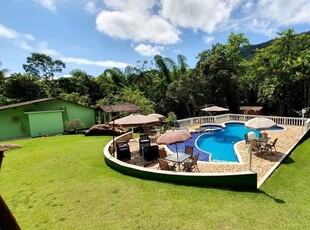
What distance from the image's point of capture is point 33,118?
72.4ft

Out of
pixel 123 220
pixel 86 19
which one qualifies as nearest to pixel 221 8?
pixel 86 19

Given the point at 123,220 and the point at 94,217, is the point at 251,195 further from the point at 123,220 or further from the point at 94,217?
the point at 94,217

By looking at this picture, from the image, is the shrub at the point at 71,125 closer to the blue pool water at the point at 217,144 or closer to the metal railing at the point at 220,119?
the metal railing at the point at 220,119

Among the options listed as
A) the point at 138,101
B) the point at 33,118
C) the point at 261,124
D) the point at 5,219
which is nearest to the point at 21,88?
the point at 33,118

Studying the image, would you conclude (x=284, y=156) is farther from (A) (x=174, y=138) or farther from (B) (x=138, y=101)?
(B) (x=138, y=101)

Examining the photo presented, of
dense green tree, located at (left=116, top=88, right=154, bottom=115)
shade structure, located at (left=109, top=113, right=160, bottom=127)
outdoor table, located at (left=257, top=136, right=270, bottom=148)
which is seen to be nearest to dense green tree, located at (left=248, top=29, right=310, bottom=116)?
outdoor table, located at (left=257, top=136, right=270, bottom=148)

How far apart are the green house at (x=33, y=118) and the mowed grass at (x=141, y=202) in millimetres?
14396

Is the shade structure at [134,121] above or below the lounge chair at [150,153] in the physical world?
above

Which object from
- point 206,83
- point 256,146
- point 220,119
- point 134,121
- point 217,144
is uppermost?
point 206,83

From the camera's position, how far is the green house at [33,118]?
861 inches

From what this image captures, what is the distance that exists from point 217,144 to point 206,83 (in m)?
14.4

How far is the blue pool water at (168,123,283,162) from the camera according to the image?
12156 millimetres

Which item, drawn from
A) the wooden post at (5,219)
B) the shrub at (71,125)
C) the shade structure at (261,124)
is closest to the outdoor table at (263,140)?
the shade structure at (261,124)

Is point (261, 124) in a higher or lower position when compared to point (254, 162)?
higher
